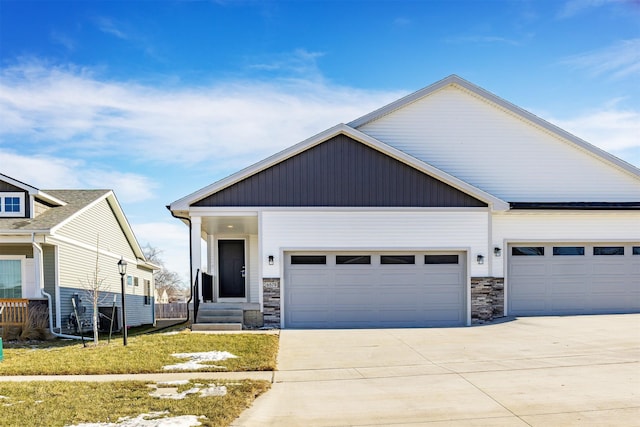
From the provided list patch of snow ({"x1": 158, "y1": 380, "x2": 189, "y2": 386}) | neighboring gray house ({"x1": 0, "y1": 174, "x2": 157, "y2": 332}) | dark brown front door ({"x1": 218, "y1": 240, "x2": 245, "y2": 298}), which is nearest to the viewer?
patch of snow ({"x1": 158, "y1": 380, "x2": 189, "y2": 386})

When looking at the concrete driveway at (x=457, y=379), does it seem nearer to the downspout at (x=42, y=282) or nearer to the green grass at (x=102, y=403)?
the green grass at (x=102, y=403)

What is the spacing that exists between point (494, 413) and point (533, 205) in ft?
33.9

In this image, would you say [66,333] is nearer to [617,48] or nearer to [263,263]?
[263,263]

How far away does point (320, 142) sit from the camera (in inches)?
555

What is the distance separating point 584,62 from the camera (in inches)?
558

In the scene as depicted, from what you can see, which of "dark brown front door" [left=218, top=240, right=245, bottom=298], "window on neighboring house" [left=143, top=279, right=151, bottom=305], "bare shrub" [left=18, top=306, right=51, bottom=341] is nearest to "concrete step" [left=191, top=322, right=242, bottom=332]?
"bare shrub" [left=18, top=306, right=51, bottom=341]

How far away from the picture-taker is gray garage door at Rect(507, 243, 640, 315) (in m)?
15.1

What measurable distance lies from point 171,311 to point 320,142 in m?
23.4

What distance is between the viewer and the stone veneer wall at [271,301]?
45.2 feet

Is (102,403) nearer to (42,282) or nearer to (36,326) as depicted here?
(36,326)

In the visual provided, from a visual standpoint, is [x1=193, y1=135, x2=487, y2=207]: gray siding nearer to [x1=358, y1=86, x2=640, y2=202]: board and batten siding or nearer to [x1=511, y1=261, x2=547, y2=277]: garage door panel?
[x1=358, y1=86, x2=640, y2=202]: board and batten siding

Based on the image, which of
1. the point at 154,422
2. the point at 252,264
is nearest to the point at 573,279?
the point at 252,264

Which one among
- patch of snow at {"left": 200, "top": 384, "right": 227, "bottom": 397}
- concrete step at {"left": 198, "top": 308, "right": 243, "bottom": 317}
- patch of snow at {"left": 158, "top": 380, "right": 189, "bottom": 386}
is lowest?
patch of snow at {"left": 158, "top": 380, "right": 189, "bottom": 386}

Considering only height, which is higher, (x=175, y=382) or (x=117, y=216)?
(x=117, y=216)
